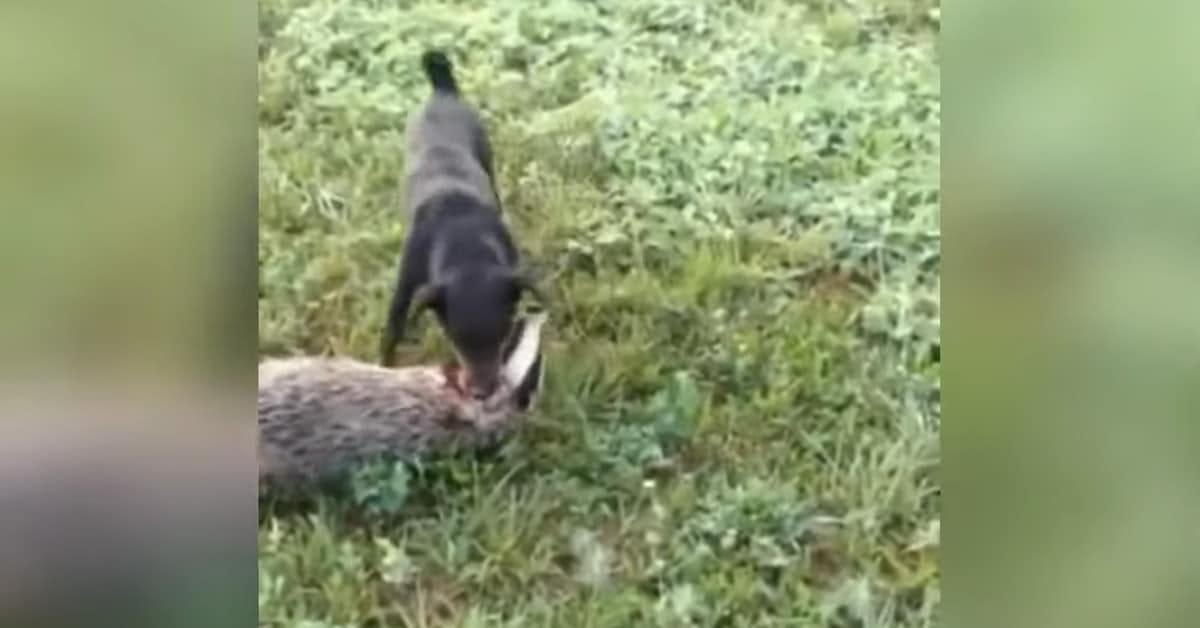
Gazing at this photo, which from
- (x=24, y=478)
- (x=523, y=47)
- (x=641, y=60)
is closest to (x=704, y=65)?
(x=641, y=60)

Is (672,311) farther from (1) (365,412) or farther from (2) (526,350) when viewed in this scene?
(1) (365,412)

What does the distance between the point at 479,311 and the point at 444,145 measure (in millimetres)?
175

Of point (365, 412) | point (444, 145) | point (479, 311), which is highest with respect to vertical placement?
point (444, 145)

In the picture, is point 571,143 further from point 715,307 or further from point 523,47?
point 715,307

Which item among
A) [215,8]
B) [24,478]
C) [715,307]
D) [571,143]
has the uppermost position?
[215,8]

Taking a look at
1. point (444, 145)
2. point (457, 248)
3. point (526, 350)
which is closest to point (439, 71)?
point (444, 145)

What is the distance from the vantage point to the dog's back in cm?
169

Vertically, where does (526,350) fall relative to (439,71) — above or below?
below

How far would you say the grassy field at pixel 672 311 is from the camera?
168 cm

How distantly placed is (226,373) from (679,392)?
1.48 feet

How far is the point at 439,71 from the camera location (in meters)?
1.71

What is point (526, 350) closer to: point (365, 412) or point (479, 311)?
point (479, 311)

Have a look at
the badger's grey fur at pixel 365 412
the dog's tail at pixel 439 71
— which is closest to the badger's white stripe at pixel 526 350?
the badger's grey fur at pixel 365 412

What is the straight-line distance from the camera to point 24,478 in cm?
157
